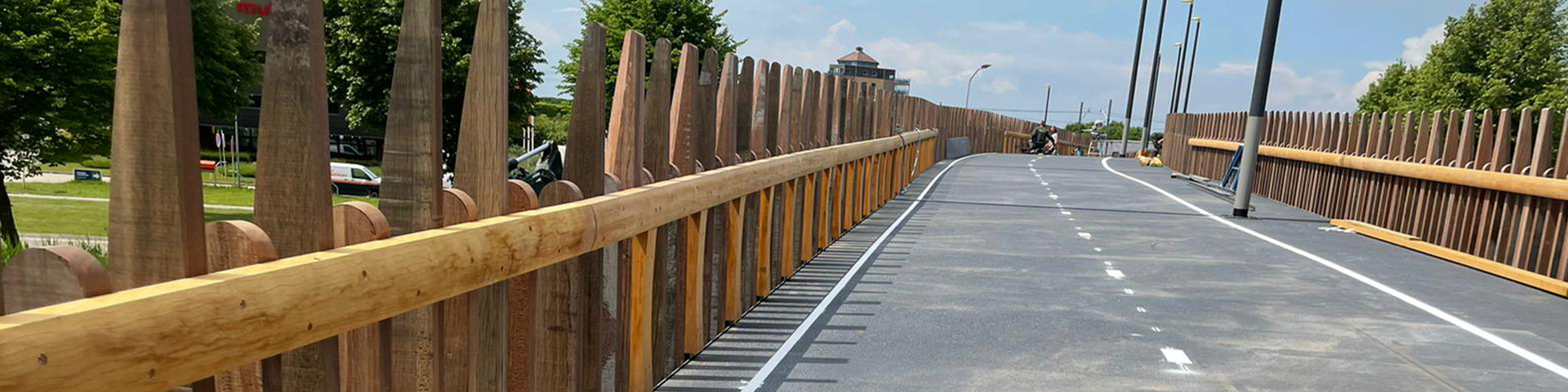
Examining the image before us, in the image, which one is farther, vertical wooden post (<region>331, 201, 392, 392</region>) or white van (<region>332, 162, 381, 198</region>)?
white van (<region>332, 162, 381, 198</region>)

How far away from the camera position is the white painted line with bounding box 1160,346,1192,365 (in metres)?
6.88

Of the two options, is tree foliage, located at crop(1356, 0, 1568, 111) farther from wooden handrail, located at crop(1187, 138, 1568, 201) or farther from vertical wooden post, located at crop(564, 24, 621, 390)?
vertical wooden post, located at crop(564, 24, 621, 390)

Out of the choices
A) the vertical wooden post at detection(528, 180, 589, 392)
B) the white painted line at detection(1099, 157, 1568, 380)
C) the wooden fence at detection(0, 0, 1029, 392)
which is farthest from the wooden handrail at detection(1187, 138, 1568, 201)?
the vertical wooden post at detection(528, 180, 589, 392)

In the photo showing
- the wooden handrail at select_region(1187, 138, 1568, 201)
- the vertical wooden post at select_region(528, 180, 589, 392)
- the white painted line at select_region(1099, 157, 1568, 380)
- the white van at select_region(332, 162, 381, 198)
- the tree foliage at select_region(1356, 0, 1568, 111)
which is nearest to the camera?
the vertical wooden post at select_region(528, 180, 589, 392)

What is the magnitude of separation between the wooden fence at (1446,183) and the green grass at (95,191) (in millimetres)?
36814

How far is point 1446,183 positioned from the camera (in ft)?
43.6

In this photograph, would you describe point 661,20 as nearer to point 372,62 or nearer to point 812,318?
point 372,62

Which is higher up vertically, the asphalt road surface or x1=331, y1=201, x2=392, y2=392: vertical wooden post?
x1=331, y1=201, x2=392, y2=392: vertical wooden post

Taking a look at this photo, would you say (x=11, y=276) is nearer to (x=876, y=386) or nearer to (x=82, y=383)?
(x=82, y=383)

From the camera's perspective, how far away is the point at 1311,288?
986 cm

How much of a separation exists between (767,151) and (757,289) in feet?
3.32

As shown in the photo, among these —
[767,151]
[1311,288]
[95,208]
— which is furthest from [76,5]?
[1311,288]

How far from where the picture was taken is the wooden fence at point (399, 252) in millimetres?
2318

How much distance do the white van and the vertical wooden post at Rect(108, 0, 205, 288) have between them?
56060 mm
